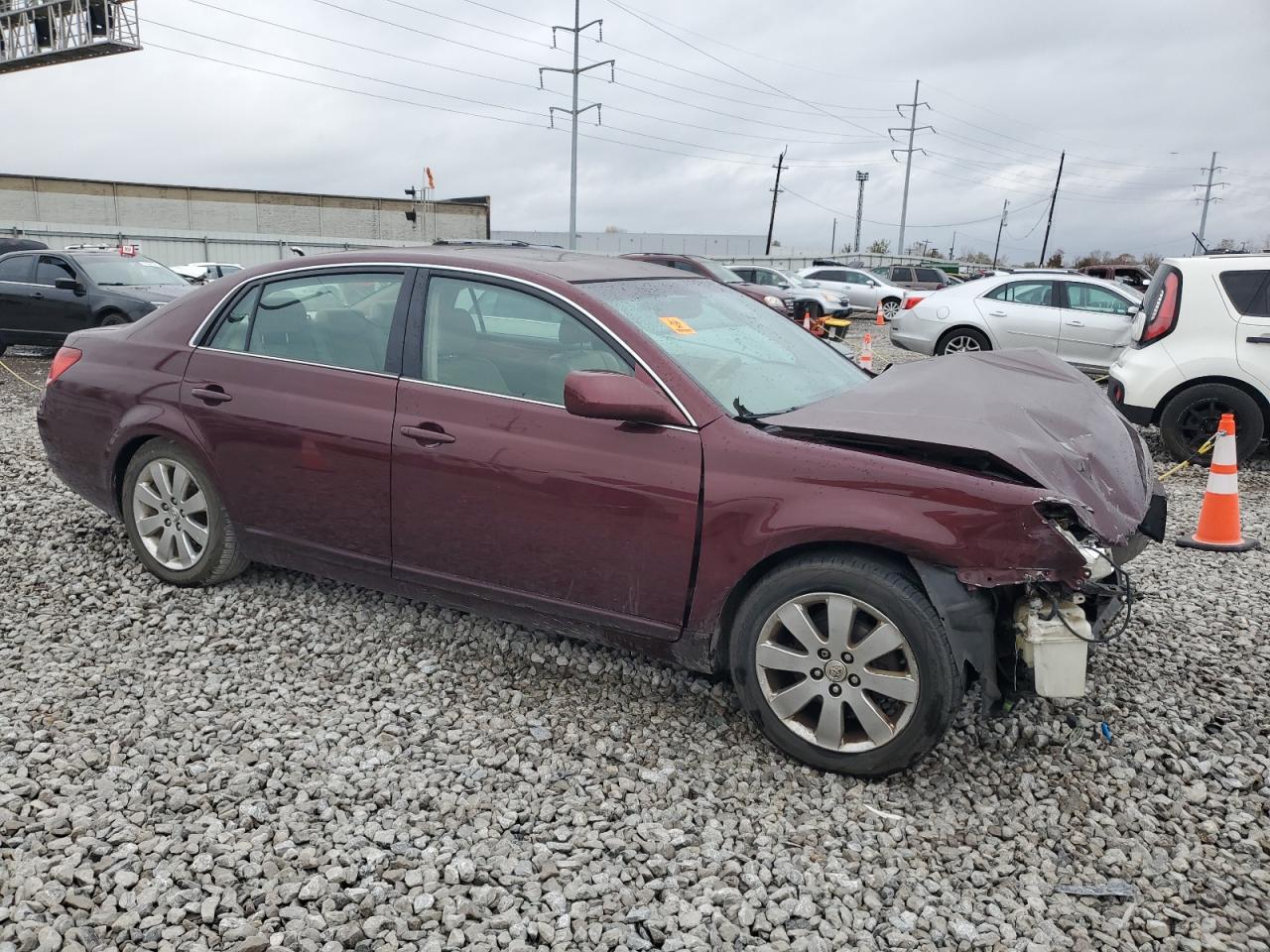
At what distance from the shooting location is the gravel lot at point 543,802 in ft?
8.20

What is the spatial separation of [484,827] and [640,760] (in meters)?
0.62

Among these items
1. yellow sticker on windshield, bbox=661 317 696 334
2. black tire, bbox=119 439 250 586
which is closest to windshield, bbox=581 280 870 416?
yellow sticker on windshield, bbox=661 317 696 334

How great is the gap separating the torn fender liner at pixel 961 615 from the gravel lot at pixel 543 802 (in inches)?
19.6

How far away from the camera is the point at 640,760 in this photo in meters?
3.26

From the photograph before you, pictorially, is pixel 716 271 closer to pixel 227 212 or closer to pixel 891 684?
pixel 891 684

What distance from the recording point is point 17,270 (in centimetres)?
1308

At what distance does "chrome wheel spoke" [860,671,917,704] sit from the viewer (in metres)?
2.96

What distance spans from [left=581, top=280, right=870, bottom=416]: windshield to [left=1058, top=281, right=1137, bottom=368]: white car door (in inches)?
334

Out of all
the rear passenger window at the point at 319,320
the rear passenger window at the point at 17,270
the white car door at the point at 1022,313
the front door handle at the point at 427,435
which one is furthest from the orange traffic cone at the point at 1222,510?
the rear passenger window at the point at 17,270

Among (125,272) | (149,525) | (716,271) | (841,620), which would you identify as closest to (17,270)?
(125,272)

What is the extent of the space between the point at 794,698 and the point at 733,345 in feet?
4.69

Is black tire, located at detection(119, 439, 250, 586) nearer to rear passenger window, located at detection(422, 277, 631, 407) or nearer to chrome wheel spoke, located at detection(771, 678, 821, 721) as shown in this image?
rear passenger window, located at detection(422, 277, 631, 407)

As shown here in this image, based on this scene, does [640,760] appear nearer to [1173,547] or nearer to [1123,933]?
[1123,933]

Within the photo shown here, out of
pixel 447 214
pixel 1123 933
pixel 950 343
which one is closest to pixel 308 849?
pixel 1123 933
